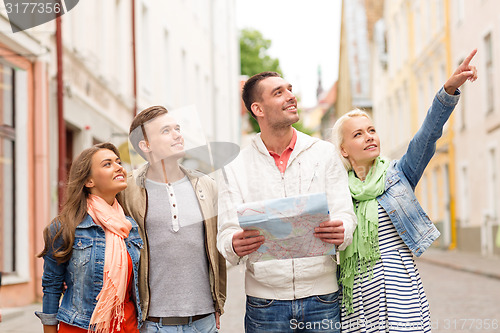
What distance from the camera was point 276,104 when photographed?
11.4ft

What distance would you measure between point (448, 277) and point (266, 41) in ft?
127

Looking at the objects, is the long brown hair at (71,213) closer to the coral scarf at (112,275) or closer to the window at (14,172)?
the coral scarf at (112,275)

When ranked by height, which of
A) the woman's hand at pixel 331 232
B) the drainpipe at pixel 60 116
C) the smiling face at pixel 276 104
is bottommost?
the woman's hand at pixel 331 232

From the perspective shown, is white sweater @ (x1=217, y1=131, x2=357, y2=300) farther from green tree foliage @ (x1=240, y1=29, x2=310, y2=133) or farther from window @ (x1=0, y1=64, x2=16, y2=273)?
green tree foliage @ (x1=240, y1=29, x2=310, y2=133)

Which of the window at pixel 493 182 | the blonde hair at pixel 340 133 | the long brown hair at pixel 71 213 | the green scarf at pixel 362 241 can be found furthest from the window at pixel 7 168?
the window at pixel 493 182

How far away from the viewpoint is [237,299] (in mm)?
11070

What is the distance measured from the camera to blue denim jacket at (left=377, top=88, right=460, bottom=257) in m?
3.60

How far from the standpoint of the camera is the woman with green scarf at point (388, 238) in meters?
3.54

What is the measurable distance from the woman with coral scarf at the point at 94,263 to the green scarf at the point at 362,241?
95cm

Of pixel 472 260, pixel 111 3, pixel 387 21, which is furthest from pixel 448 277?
pixel 387 21

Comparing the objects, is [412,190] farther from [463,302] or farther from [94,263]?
[463,302]

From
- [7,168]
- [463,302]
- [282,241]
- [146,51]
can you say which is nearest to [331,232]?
[282,241]

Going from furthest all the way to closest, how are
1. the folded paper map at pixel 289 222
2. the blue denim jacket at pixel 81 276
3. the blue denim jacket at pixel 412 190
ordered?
1. the blue denim jacket at pixel 412 190
2. the blue denim jacket at pixel 81 276
3. the folded paper map at pixel 289 222

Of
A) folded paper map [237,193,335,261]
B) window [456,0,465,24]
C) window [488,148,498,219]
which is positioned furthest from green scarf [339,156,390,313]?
window [456,0,465,24]
